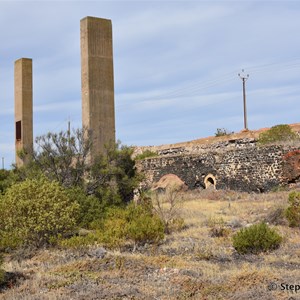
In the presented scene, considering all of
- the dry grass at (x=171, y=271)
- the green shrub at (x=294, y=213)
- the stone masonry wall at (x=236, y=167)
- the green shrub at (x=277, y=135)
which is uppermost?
the green shrub at (x=277, y=135)

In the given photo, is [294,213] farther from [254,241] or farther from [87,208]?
[87,208]

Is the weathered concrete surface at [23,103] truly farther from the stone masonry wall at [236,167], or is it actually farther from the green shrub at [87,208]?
the stone masonry wall at [236,167]

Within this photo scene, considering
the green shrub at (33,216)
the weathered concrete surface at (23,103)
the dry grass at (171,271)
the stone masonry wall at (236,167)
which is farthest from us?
the weathered concrete surface at (23,103)

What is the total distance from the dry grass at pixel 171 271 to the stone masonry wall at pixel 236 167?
675cm

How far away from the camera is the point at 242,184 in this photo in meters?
21.9

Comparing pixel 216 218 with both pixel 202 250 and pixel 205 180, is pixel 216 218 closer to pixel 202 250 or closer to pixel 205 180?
pixel 202 250

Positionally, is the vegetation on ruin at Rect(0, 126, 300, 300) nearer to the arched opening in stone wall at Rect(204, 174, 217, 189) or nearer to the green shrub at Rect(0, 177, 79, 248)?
the green shrub at Rect(0, 177, 79, 248)

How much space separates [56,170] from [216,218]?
16.6 feet

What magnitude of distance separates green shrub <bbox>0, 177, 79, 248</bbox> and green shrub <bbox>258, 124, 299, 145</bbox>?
586 inches

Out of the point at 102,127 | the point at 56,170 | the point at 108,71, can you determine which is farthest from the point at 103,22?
the point at 56,170

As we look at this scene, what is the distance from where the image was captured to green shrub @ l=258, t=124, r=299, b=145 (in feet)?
84.4

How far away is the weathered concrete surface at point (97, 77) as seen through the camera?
600 inches

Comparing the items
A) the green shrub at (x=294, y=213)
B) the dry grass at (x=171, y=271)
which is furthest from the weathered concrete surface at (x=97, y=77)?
the green shrub at (x=294, y=213)

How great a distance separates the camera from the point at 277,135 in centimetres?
2602
